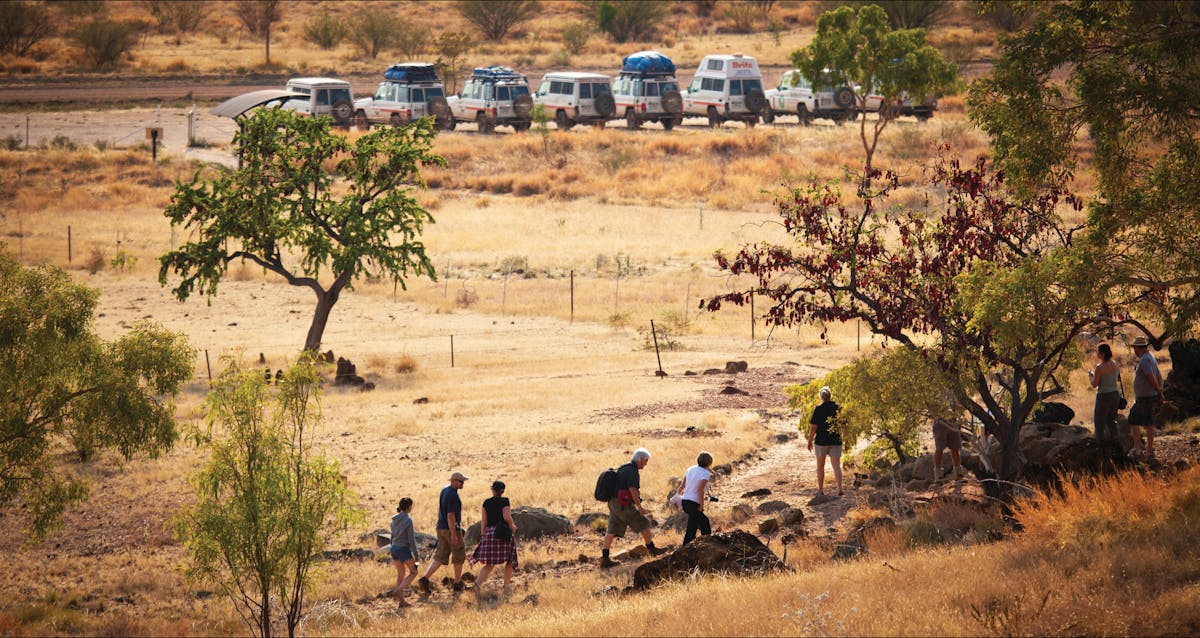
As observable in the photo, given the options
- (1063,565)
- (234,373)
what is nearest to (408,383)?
(234,373)

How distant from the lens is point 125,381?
49.4 ft

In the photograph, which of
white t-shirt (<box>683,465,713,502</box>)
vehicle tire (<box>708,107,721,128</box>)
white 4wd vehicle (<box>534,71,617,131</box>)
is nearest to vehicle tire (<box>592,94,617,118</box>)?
white 4wd vehicle (<box>534,71,617,131</box>)

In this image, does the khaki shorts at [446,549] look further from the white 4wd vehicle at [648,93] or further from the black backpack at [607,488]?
the white 4wd vehicle at [648,93]

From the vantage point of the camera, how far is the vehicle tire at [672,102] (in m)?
57.2

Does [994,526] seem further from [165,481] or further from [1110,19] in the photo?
[165,481]

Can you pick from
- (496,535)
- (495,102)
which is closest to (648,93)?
(495,102)

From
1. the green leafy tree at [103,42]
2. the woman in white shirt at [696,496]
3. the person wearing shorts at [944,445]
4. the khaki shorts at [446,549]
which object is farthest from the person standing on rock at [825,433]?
the green leafy tree at [103,42]

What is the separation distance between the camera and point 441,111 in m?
56.5

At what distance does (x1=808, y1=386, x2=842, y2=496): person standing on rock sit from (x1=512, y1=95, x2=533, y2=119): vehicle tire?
138 feet

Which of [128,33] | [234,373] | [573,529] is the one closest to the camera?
[234,373]

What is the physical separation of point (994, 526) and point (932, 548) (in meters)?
0.91

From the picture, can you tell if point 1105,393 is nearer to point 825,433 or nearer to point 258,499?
point 825,433

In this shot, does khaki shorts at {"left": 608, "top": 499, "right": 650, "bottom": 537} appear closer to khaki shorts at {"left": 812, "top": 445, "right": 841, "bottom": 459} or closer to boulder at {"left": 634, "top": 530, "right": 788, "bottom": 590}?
boulder at {"left": 634, "top": 530, "right": 788, "bottom": 590}

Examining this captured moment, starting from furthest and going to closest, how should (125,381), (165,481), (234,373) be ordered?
1. (165,481)
2. (125,381)
3. (234,373)
